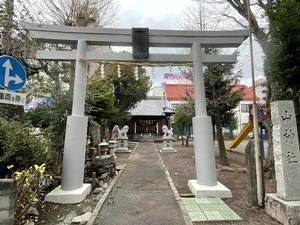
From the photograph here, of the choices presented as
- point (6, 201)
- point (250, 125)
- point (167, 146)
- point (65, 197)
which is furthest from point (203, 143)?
point (167, 146)

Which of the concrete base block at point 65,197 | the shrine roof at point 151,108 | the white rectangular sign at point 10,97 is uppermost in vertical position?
the shrine roof at point 151,108

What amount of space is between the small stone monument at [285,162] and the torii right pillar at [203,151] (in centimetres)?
137

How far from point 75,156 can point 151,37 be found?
12.9 feet

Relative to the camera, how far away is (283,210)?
3781mm

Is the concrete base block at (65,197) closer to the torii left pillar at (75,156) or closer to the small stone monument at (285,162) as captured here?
the torii left pillar at (75,156)

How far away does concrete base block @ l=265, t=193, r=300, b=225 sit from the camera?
11.9ft

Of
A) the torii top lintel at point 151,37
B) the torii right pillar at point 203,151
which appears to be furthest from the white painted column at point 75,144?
the torii right pillar at point 203,151

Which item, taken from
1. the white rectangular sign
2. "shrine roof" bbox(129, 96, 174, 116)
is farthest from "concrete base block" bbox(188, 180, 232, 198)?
"shrine roof" bbox(129, 96, 174, 116)

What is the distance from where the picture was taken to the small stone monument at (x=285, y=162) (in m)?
3.90

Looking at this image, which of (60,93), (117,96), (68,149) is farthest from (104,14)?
(117,96)

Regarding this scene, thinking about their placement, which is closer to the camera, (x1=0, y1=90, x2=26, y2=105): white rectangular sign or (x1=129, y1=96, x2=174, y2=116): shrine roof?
(x1=0, y1=90, x2=26, y2=105): white rectangular sign

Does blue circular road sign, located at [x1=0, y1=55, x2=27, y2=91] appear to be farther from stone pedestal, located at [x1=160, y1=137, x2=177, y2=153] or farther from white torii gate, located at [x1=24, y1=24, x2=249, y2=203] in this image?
stone pedestal, located at [x1=160, y1=137, x2=177, y2=153]

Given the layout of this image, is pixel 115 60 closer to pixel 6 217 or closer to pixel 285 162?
pixel 6 217

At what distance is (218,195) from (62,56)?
575 cm
